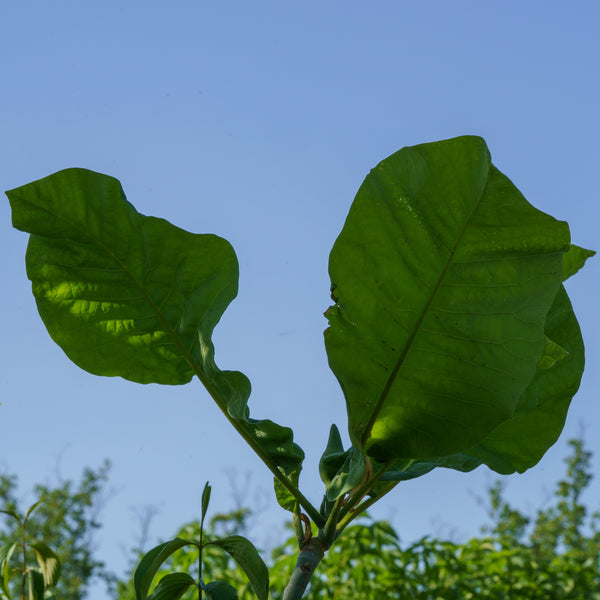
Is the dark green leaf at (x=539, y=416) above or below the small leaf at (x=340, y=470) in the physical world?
above

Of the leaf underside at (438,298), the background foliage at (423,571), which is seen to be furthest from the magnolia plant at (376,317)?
the background foliage at (423,571)

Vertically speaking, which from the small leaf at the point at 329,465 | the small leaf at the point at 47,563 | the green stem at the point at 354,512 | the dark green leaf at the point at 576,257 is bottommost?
the small leaf at the point at 47,563

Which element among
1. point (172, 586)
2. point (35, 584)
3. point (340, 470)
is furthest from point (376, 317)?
point (35, 584)

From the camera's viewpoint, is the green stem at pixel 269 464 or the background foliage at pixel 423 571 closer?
the green stem at pixel 269 464

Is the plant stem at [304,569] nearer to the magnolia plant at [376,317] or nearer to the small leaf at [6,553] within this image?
the magnolia plant at [376,317]

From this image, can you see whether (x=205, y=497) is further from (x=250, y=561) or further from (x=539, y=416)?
(x=539, y=416)

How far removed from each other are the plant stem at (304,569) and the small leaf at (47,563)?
0.38m

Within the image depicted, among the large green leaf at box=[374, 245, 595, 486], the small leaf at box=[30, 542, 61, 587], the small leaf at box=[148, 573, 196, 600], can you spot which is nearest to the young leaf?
the small leaf at box=[30, 542, 61, 587]

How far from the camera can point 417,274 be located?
743 mm

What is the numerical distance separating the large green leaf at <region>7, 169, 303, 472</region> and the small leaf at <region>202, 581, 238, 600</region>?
5.7 inches

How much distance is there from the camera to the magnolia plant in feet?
2.36

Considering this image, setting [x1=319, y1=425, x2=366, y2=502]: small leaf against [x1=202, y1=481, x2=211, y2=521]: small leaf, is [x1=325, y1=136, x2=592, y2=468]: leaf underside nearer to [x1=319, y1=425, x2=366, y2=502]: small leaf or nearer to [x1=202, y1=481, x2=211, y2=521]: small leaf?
[x1=319, y1=425, x2=366, y2=502]: small leaf

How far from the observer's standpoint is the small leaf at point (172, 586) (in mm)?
785

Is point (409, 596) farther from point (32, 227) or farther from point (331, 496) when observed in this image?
point (32, 227)
